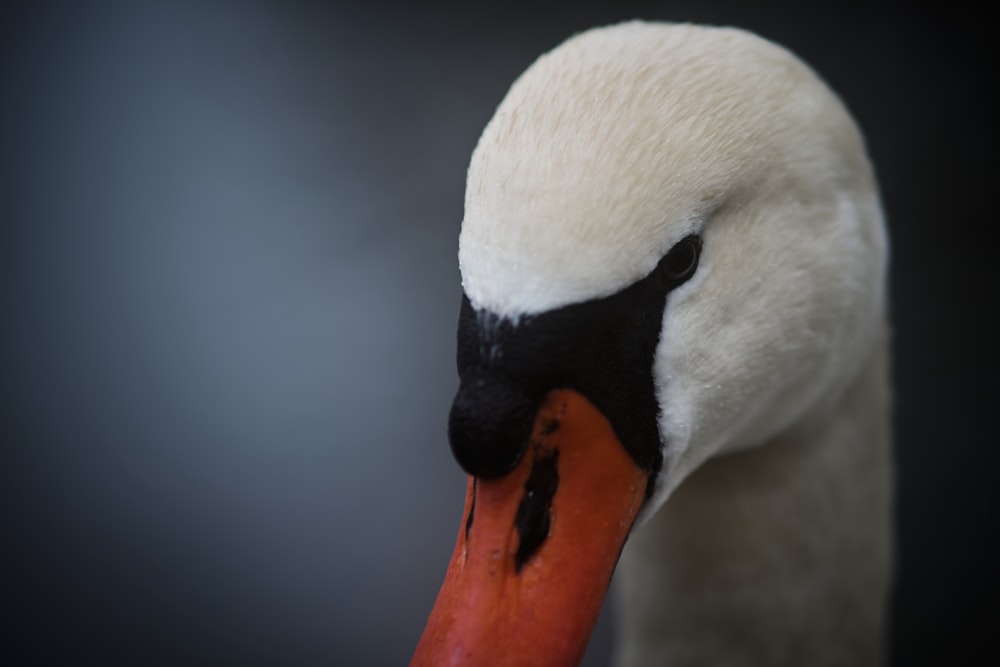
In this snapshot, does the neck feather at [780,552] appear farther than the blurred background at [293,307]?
No

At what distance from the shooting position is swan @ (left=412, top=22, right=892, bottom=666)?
791mm

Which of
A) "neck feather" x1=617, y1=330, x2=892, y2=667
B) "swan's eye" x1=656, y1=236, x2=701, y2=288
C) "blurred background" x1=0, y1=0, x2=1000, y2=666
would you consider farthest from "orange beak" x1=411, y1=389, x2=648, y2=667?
"blurred background" x1=0, y1=0, x2=1000, y2=666

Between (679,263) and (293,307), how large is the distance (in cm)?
233

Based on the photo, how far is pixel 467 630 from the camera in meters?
0.81

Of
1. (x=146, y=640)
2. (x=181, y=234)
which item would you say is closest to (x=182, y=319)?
(x=181, y=234)

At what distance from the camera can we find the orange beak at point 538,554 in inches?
31.9

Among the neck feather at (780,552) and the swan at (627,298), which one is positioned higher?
the swan at (627,298)

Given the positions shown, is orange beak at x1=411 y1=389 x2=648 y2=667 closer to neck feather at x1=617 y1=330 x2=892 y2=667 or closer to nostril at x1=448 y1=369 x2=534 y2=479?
nostril at x1=448 y1=369 x2=534 y2=479

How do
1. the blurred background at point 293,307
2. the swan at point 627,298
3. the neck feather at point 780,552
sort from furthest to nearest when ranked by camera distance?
the blurred background at point 293,307 → the neck feather at point 780,552 → the swan at point 627,298

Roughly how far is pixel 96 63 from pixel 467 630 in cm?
319

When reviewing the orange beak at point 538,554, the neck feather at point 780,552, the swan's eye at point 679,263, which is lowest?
the neck feather at point 780,552

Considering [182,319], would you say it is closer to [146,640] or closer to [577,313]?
[146,640]

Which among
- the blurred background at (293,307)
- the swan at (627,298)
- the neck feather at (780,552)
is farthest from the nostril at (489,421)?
the blurred background at (293,307)

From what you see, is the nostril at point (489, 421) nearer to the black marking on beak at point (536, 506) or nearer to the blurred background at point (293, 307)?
the black marking on beak at point (536, 506)
